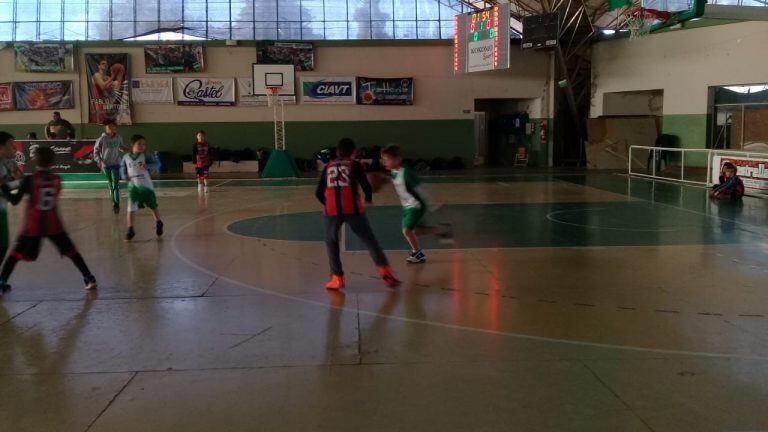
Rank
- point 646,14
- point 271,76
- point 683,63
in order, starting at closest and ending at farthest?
point 646,14
point 683,63
point 271,76

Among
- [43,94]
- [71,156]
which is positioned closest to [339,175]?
[71,156]

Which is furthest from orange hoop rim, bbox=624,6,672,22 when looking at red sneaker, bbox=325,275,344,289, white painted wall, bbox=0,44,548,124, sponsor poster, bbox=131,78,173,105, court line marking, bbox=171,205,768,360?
sponsor poster, bbox=131,78,173,105

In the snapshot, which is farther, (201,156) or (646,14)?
(201,156)

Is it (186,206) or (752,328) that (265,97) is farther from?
(752,328)

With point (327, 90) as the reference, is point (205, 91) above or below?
below

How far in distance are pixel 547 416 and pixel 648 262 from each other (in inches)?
209

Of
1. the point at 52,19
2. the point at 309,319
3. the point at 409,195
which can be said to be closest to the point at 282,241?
the point at 409,195

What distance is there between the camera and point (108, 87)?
2859cm

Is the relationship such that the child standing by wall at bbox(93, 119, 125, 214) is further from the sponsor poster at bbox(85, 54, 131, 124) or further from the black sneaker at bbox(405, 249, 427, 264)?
the sponsor poster at bbox(85, 54, 131, 124)

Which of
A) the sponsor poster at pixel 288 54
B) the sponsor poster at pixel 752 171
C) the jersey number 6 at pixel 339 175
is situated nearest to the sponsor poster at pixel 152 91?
the sponsor poster at pixel 288 54

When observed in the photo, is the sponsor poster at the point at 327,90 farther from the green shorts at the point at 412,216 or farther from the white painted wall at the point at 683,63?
the green shorts at the point at 412,216

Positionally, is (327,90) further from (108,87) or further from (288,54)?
(108,87)

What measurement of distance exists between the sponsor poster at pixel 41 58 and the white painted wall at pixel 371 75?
0.31 metres

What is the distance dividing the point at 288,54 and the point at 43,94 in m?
10.9
